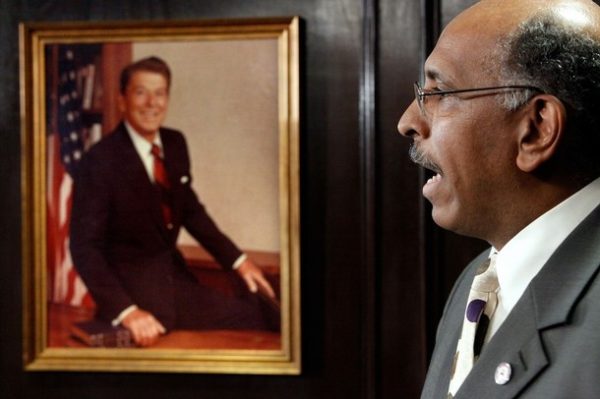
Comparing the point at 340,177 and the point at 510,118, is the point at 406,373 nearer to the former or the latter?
the point at 340,177

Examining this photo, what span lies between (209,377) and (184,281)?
28 centimetres

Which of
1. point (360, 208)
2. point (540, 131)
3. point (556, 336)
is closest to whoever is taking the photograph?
point (556, 336)

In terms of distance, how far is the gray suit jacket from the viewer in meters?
1.37

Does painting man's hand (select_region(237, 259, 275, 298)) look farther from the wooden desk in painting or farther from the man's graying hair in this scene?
the man's graying hair

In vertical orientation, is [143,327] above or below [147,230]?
below

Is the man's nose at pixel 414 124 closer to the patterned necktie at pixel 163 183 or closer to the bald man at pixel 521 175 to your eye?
the bald man at pixel 521 175

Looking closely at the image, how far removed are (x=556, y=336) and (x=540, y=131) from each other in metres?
0.32

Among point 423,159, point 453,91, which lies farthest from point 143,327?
point 453,91

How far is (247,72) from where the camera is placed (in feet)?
8.77

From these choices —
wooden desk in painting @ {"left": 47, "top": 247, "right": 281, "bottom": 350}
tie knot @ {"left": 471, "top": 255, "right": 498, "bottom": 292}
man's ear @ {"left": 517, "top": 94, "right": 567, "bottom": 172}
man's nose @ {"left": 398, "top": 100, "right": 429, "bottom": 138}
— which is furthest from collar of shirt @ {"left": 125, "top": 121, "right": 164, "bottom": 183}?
man's ear @ {"left": 517, "top": 94, "right": 567, "bottom": 172}

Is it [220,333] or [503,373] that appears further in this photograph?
[220,333]

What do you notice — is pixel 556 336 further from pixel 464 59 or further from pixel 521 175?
pixel 464 59

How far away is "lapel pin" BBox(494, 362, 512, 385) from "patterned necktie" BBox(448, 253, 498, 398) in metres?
0.15

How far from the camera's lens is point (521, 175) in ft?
5.12
